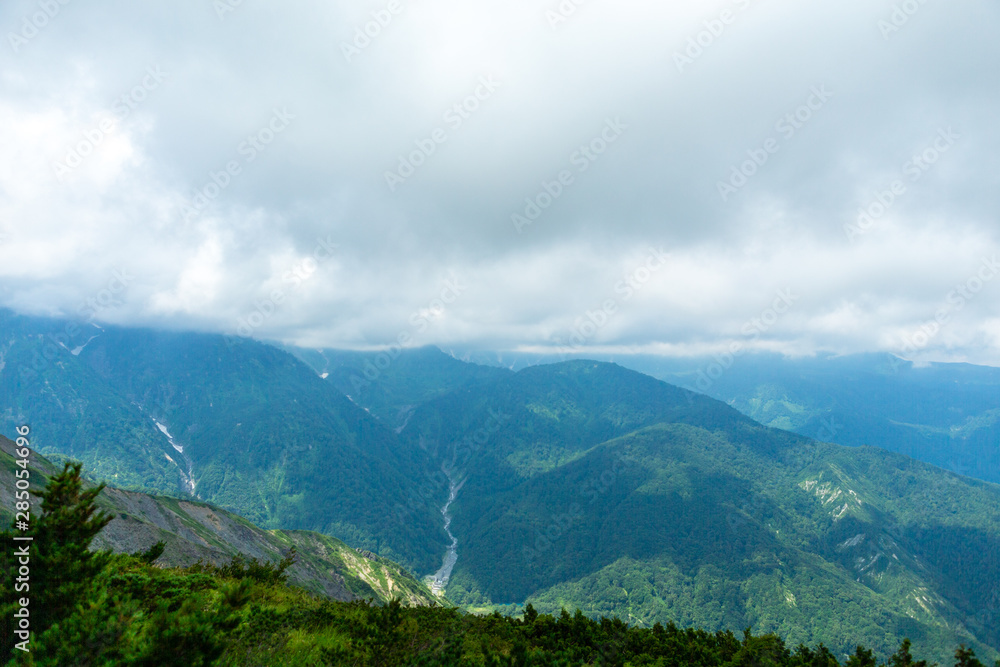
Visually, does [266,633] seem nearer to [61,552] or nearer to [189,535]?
[61,552]

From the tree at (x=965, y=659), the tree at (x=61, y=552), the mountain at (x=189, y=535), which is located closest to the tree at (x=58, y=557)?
the tree at (x=61, y=552)

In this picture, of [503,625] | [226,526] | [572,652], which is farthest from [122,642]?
[226,526]

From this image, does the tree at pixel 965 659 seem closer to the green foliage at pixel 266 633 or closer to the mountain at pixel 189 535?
the green foliage at pixel 266 633

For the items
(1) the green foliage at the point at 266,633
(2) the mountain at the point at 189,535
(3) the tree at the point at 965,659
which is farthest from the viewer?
(2) the mountain at the point at 189,535

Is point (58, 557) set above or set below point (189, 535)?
above

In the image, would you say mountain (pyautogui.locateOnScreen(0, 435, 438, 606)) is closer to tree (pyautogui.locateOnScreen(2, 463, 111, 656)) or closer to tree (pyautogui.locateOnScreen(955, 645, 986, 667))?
tree (pyautogui.locateOnScreen(955, 645, 986, 667))

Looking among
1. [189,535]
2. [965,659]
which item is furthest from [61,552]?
[189,535]

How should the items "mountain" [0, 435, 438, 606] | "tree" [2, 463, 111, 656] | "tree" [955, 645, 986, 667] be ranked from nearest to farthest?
"tree" [2, 463, 111, 656], "tree" [955, 645, 986, 667], "mountain" [0, 435, 438, 606]

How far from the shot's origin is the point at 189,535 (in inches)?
5359

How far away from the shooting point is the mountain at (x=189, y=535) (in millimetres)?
98375

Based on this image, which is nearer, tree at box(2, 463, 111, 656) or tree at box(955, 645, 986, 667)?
tree at box(2, 463, 111, 656)

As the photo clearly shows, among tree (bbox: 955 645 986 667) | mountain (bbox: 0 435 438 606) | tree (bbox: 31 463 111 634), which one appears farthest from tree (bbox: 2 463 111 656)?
mountain (bbox: 0 435 438 606)

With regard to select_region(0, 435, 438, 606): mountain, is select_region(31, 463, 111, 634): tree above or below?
above

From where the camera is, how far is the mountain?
323ft
